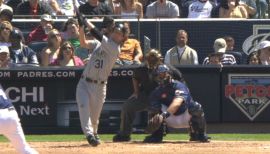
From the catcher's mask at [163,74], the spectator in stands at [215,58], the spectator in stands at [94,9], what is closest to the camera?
the catcher's mask at [163,74]

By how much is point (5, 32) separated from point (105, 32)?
2.27m

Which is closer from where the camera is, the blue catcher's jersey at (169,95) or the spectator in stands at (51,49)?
the blue catcher's jersey at (169,95)

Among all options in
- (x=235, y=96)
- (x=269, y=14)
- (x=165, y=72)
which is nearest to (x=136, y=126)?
(x=235, y=96)

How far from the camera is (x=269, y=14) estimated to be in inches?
744

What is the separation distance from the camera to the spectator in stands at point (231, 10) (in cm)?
1772

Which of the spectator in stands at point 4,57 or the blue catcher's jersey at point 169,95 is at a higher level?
the spectator in stands at point 4,57

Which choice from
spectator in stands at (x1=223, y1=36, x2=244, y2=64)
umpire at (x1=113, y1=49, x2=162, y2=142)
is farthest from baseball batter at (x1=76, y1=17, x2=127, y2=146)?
spectator in stands at (x1=223, y1=36, x2=244, y2=64)

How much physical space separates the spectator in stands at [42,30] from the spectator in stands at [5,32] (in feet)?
3.44

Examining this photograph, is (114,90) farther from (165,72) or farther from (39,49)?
(165,72)

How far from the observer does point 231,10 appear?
58.3 feet

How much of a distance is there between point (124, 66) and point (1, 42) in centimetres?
216

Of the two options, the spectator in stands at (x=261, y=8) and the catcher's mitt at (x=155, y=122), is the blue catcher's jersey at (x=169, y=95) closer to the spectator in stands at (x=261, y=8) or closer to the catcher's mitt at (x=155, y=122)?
the catcher's mitt at (x=155, y=122)

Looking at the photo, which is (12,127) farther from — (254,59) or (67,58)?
(254,59)

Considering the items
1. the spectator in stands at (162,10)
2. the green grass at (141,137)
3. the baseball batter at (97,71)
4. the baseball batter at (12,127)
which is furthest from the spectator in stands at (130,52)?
the baseball batter at (12,127)
